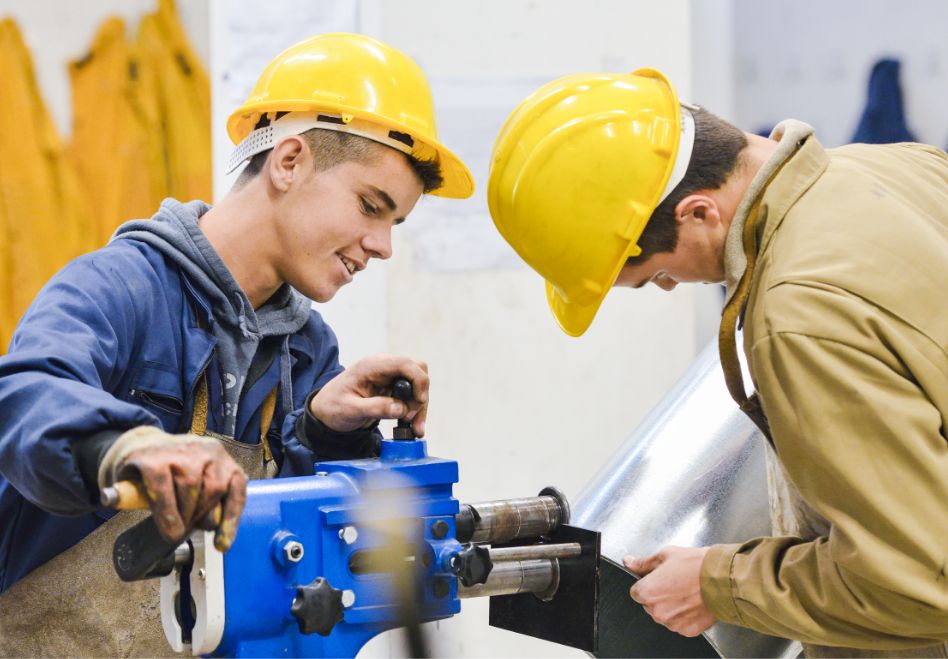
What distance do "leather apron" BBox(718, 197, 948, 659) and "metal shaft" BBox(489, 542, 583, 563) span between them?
283 mm

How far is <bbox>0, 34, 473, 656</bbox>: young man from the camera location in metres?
1.30

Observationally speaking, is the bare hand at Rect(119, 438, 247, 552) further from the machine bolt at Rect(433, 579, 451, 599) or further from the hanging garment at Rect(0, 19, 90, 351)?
the hanging garment at Rect(0, 19, 90, 351)

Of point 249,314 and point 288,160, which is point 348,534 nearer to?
point 249,314

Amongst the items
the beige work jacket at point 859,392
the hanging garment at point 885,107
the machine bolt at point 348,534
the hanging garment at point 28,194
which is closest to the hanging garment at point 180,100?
the hanging garment at point 28,194

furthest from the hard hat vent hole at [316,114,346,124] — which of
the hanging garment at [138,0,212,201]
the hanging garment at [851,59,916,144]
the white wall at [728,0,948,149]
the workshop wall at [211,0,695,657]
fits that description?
the hanging garment at [851,59,916,144]

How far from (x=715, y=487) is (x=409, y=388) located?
0.54 metres

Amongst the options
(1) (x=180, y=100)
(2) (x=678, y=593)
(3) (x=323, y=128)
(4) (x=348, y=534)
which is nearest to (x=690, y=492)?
(2) (x=678, y=593)

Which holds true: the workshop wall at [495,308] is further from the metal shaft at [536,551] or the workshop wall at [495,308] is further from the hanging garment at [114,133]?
the metal shaft at [536,551]

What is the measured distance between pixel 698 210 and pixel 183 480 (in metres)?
0.73

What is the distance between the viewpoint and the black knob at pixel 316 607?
105 centimetres

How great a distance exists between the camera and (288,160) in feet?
4.93

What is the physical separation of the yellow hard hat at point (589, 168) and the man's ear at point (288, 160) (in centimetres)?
29

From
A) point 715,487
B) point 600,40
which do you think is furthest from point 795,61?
point 715,487

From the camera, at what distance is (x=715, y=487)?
1.62 metres
